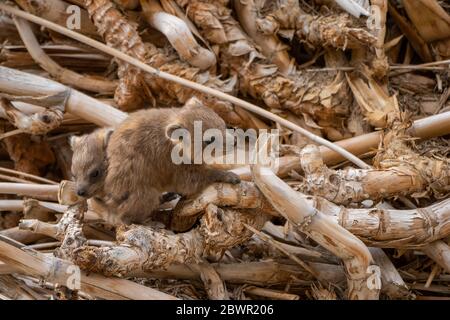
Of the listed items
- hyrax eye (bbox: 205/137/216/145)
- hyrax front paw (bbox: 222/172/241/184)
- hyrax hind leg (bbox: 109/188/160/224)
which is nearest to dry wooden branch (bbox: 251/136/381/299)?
hyrax front paw (bbox: 222/172/241/184)

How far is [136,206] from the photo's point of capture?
6.70 ft

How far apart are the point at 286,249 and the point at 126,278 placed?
0.50m

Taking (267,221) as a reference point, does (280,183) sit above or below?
above

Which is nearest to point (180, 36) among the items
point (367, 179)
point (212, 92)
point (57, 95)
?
point (212, 92)

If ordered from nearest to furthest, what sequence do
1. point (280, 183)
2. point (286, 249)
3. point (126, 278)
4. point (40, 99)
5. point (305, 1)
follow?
1. point (280, 183)
2. point (126, 278)
3. point (286, 249)
4. point (40, 99)
5. point (305, 1)

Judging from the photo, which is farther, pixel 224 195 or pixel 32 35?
pixel 32 35

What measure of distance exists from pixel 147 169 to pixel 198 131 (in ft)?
0.62

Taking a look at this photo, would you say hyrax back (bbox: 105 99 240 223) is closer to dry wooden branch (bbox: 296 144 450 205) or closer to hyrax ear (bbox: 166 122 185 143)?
hyrax ear (bbox: 166 122 185 143)

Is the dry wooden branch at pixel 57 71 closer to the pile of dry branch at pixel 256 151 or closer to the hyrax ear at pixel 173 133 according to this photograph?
the pile of dry branch at pixel 256 151

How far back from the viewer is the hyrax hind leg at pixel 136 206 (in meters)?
2.04

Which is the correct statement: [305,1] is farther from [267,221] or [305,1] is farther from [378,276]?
[378,276]

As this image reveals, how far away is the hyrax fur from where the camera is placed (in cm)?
204

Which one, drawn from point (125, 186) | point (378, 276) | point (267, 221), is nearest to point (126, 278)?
point (125, 186)
